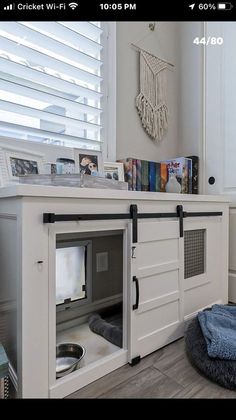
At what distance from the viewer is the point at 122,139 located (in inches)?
63.6

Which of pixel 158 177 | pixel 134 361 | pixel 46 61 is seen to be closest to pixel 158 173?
pixel 158 177

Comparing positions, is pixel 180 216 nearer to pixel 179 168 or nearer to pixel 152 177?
pixel 152 177

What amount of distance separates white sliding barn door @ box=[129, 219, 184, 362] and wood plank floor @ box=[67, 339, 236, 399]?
65mm

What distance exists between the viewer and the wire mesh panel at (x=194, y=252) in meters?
1.28

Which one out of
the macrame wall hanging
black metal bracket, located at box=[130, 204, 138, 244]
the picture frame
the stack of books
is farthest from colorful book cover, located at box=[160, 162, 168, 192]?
the picture frame

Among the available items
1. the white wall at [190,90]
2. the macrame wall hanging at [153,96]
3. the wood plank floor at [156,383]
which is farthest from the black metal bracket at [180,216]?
the white wall at [190,90]

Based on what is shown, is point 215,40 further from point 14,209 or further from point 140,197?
point 14,209

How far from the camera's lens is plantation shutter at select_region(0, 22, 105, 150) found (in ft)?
3.83

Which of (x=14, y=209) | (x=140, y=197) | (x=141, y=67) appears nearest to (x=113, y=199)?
(x=140, y=197)

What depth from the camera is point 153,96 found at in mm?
1742

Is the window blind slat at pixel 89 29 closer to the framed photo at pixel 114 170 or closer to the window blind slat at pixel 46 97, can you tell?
the window blind slat at pixel 46 97

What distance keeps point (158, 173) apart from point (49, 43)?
2.97ft

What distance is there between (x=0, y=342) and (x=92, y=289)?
45 cm
